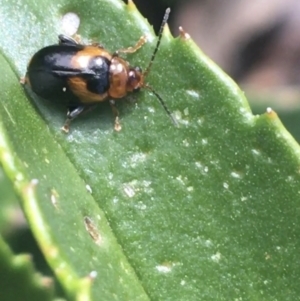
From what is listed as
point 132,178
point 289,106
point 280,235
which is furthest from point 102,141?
point 289,106

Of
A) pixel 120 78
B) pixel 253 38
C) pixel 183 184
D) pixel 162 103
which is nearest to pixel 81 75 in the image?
pixel 120 78

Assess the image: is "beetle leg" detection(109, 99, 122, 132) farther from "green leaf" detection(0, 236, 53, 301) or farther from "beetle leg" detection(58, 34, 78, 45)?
"green leaf" detection(0, 236, 53, 301)

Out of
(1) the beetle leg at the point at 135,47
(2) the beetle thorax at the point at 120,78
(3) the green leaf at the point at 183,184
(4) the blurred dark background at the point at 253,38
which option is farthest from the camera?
(4) the blurred dark background at the point at 253,38

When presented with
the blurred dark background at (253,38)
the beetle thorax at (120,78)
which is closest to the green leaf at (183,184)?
the beetle thorax at (120,78)

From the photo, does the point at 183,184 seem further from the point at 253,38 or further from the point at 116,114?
the point at 253,38

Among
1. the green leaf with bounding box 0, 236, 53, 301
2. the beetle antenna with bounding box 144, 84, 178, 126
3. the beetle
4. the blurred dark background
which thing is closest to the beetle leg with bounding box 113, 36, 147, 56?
the beetle

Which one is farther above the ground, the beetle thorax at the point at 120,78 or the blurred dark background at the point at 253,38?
the beetle thorax at the point at 120,78

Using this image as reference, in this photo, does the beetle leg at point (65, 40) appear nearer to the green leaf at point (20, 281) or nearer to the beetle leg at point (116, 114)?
the beetle leg at point (116, 114)
